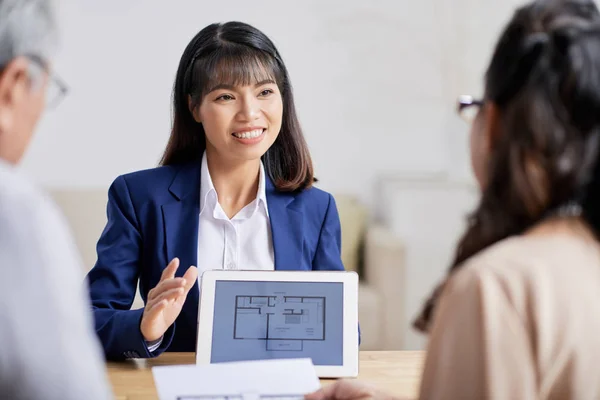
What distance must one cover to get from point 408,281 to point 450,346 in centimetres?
322

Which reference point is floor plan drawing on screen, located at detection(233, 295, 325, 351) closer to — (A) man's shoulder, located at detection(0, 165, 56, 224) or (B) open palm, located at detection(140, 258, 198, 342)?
(B) open palm, located at detection(140, 258, 198, 342)

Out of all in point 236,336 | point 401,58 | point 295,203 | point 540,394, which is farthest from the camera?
point 401,58

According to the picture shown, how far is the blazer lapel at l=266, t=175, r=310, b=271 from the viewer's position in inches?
72.9

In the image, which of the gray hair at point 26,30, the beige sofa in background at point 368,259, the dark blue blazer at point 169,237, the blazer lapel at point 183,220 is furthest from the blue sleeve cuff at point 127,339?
the beige sofa in background at point 368,259

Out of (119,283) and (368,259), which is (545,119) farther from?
(368,259)

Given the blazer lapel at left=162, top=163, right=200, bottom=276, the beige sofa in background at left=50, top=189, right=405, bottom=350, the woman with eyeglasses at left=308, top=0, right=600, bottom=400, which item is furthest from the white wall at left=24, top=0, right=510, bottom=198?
the woman with eyeglasses at left=308, top=0, right=600, bottom=400

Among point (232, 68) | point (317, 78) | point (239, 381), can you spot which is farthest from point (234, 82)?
point (317, 78)

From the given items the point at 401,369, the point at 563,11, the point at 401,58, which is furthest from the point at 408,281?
the point at 563,11

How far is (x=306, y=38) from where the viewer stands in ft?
13.6

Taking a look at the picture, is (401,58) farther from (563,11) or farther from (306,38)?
(563,11)

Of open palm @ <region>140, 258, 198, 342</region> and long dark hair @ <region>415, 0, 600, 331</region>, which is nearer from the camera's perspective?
long dark hair @ <region>415, 0, 600, 331</region>

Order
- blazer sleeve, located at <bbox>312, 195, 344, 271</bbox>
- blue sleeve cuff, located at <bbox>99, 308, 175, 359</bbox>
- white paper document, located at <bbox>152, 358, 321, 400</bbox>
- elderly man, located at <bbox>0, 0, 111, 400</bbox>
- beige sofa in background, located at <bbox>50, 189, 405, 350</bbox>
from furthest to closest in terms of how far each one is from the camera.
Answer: beige sofa in background, located at <bbox>50, 189, 405, 350</bbox>, blazer sleeve, located at <bbox>312, 195, 344, 271</bbox>, blue sleeve cuff, located at <bbox>99, 308, 175, 359</bbox>, white paper document, located at <bbox>152, 358, 321, 400</bbox>, elderly man, located at <bbox>0, 0, 111, 400</bbox>

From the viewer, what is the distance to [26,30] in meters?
0.88

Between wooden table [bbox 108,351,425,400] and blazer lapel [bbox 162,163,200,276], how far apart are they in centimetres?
26
